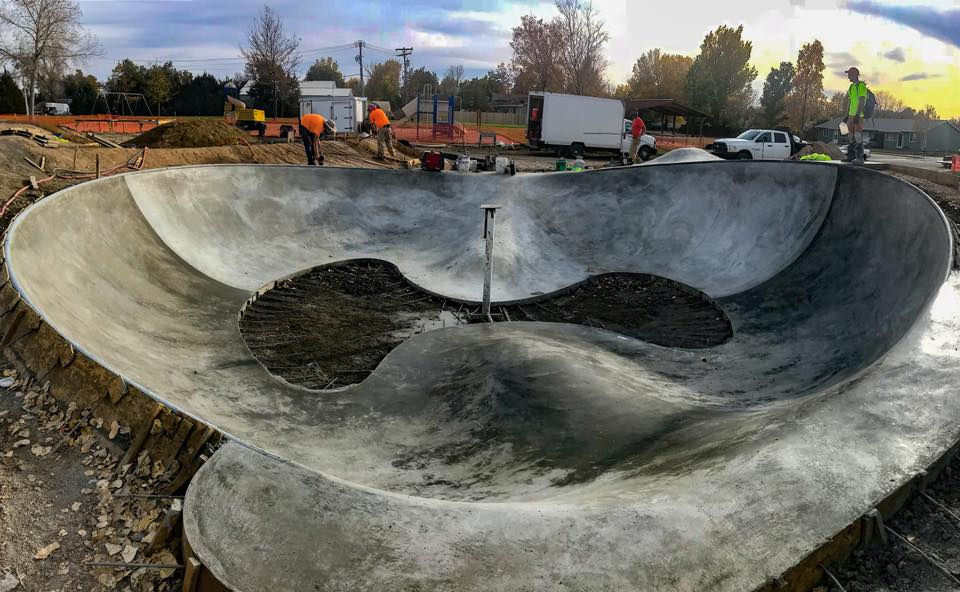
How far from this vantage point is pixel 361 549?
10.8 feet

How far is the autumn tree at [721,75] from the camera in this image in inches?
2365

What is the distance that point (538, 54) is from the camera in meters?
68.9

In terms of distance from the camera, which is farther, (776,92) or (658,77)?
(658,77)

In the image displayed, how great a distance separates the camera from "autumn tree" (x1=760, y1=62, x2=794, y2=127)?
205 feet

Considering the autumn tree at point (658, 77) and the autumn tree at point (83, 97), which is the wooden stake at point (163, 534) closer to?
the autumn tree at point (83, 97)

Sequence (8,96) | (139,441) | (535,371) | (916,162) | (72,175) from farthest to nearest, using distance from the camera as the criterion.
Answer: (8,96)
(916,162)
(72,175)
(535,371)
(139,441)

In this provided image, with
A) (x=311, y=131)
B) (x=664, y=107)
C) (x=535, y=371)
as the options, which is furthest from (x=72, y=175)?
(x=664, y=107)

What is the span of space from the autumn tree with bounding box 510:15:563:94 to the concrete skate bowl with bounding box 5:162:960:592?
58552mm

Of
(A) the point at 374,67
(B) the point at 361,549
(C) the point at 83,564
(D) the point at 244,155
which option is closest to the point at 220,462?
(C) the point at 83,564

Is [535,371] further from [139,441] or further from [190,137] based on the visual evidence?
[190,137]

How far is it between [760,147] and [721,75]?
38.9 metres

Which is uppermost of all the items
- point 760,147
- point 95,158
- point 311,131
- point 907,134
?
point 907,134

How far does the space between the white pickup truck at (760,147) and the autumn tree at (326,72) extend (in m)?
71.8

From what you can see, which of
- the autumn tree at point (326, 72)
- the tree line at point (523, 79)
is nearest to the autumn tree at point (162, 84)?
the tree line at point (523, 79)
